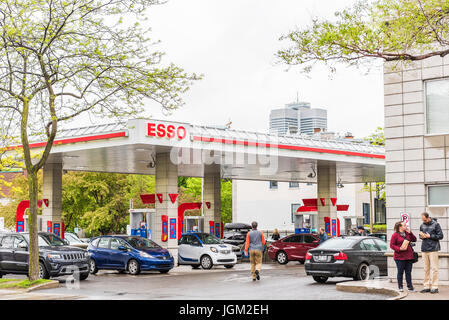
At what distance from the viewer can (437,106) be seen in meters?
18.3

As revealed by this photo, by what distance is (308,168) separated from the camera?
129 feet

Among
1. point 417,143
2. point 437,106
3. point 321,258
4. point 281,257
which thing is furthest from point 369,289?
point 281,257

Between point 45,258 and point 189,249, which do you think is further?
point 189,249

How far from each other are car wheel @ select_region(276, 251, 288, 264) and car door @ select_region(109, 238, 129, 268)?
878 cm

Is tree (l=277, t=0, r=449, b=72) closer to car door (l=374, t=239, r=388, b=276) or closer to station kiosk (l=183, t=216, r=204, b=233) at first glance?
car door (l=374, t=239, r=388, b=276)

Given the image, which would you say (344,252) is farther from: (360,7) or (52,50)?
(52,50)

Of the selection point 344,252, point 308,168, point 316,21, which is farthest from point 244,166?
point 316,21

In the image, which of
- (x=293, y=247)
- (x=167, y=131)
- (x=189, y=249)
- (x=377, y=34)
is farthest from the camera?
(x=293, y=247)

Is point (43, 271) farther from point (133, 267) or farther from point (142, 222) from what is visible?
point (142, 222)

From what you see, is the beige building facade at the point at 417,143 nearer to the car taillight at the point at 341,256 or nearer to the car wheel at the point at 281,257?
the car taillight at the point at 341,256

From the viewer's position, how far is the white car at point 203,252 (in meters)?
26.7

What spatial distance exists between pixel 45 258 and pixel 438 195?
12024mm

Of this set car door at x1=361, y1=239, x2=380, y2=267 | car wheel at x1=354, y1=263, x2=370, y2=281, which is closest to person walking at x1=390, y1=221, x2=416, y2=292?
car wheel at x1=354, y1=263, x2=370, y2=281
